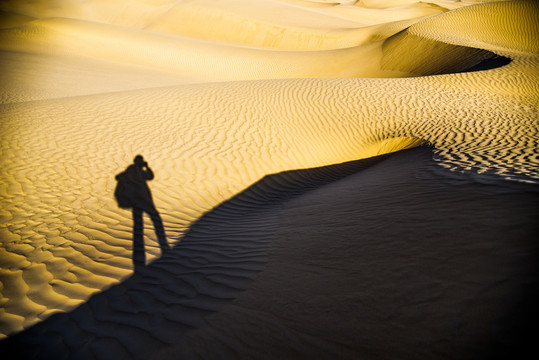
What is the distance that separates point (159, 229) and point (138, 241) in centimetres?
42

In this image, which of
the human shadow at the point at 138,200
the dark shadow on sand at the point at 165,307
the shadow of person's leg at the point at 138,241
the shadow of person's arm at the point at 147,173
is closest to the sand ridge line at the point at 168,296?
the dark shadow on sand at the point at 165,307

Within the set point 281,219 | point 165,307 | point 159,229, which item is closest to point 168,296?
point 165,307

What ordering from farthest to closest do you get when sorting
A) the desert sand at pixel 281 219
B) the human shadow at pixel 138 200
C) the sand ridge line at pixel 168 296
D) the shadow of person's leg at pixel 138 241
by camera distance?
the human shadow at pixel 138 200, the shadow of person's leg at pixel 138 241, the sand ridge line at pixel 168 296, the desert sand at pixel 281 219

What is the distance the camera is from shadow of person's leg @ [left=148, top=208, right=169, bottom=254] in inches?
152

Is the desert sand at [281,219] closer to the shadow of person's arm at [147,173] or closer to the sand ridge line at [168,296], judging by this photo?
the sand ridge line at [168,296]

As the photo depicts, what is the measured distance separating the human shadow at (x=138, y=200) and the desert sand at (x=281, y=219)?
0.11m

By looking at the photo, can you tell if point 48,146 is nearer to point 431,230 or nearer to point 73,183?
point 73,183

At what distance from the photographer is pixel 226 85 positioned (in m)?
10.9

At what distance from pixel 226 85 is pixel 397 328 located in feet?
33.9

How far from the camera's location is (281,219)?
428 cm

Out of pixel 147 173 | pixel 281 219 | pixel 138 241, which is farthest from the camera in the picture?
pixel 147 173

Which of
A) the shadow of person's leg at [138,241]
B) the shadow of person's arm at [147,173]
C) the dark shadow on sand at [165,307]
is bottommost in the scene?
the dark shadow on sand at [165,307]

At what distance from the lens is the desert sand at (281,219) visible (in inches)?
83.4

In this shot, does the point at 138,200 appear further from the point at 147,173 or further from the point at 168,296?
the point at 168,296
